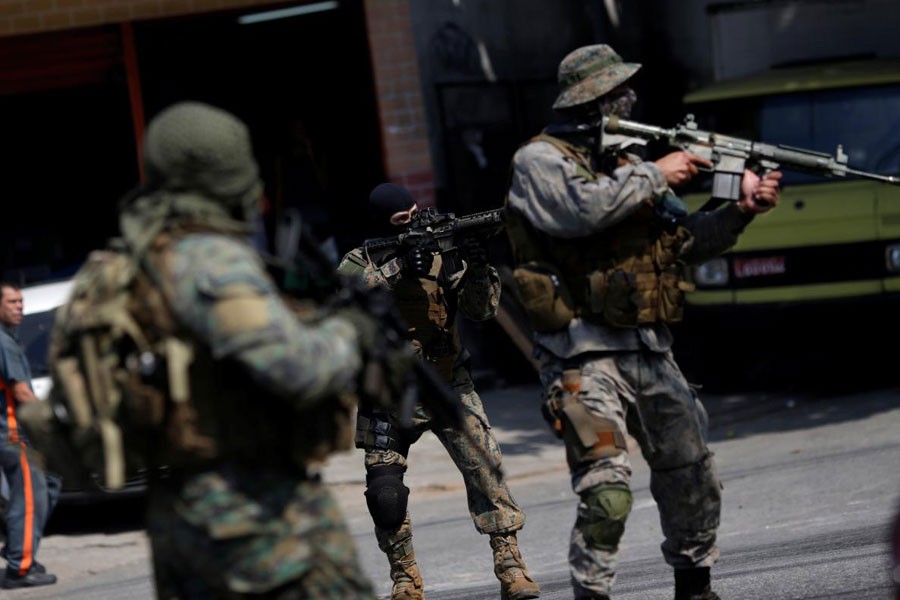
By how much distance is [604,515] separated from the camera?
16.4ft

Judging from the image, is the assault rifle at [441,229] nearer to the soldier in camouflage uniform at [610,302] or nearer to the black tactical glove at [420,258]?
the black tactical glove at [420,258]

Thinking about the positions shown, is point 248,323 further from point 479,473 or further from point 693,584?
point 479,473

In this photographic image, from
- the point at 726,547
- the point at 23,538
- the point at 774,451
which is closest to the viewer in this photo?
the point at 726,547

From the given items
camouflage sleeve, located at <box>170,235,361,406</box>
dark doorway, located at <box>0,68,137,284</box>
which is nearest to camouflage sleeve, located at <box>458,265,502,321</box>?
camouflage sleeve, located at <box>170,235,361,406</box>

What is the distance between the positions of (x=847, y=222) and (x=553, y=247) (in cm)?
654

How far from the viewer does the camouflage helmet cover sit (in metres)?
3.74

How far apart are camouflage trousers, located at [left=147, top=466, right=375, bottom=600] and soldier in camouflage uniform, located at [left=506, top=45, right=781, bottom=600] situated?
1.45 metres

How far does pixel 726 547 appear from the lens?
7426 millimetres

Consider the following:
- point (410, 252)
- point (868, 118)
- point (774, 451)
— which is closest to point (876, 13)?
point (868, 118)

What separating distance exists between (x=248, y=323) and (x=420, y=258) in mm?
3200

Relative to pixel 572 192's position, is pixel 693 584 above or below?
below

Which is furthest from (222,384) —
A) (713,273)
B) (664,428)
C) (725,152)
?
(713,273)

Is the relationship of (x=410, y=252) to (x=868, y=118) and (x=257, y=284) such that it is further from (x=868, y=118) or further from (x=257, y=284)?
(x=868, y=118)

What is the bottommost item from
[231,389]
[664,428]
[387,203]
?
[664,428]
